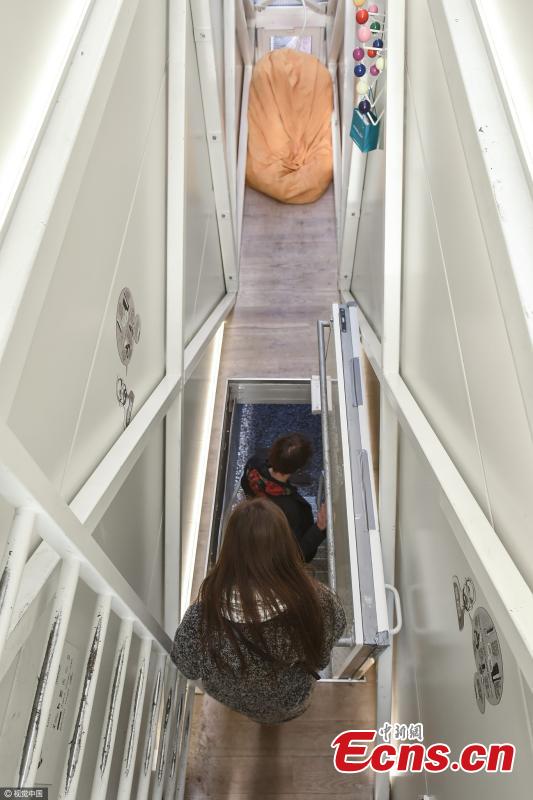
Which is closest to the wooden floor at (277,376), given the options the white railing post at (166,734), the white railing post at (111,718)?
the white railing post at (166,734)

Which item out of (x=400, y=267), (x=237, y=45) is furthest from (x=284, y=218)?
(x=400, y=267)

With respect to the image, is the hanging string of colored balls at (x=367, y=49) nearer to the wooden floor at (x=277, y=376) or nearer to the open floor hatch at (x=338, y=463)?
the open floor hatch at (x=338, y=463)

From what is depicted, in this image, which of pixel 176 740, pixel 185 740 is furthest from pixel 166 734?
pixel 185 740

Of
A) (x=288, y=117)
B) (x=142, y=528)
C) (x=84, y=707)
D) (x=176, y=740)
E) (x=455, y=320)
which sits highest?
(x=288, y=117)

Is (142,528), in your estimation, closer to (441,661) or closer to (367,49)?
(441,661)

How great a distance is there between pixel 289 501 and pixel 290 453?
0.23 m

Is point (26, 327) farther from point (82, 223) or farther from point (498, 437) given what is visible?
point (498, 437)

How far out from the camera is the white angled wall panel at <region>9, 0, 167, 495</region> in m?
1.30

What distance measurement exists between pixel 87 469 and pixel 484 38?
→ 129 cm

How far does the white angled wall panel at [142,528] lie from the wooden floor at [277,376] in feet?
2.14

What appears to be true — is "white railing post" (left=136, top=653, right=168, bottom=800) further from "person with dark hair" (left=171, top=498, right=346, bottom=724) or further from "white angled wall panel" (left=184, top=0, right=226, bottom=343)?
"white angled wall panel" (left=184, top=0, right=226, bottom=343)

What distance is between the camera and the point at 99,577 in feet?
4.59

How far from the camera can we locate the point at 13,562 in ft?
3.30

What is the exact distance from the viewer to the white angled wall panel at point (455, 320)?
1249mm
